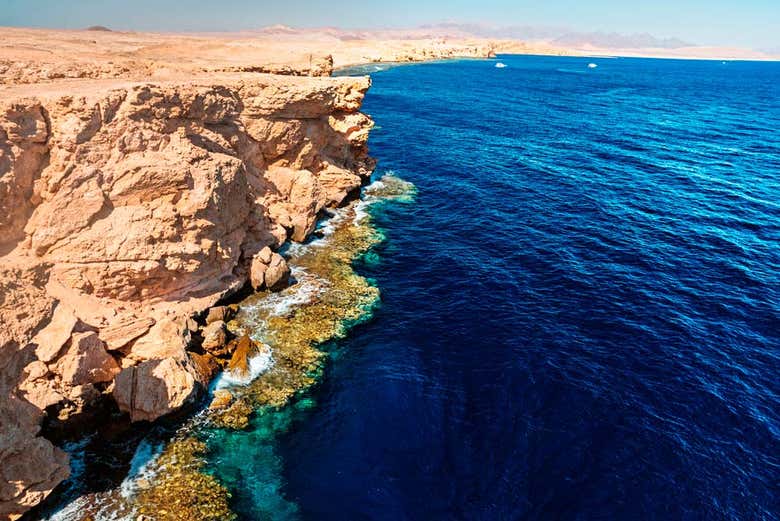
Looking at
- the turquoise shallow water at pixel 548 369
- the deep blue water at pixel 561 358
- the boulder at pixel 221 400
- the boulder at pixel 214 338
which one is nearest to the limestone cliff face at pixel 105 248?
the boulder at pixel 221 400

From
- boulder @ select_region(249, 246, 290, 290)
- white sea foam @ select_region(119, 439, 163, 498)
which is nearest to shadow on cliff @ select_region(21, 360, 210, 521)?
white sea foam @ select_region(119, 439, 163, 498)

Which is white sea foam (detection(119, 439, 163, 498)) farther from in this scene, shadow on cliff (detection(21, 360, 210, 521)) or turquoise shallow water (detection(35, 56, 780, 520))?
turquoise shallow water (detection(35, 56, 780, 520))

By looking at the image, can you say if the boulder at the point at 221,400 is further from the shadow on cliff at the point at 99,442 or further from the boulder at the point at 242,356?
the boulder at the point at 242,356

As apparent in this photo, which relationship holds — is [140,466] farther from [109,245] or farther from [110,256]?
[109,245]

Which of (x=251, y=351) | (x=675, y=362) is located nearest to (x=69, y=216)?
(x=251, y=351)

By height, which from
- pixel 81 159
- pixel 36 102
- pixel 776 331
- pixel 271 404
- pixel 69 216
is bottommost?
pixel 271 404

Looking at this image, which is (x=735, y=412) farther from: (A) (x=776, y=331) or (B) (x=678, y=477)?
(A) (x=776, y=331)

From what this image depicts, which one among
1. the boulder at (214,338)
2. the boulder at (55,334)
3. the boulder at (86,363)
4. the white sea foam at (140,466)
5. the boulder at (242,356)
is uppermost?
the boulder at (55,334)
